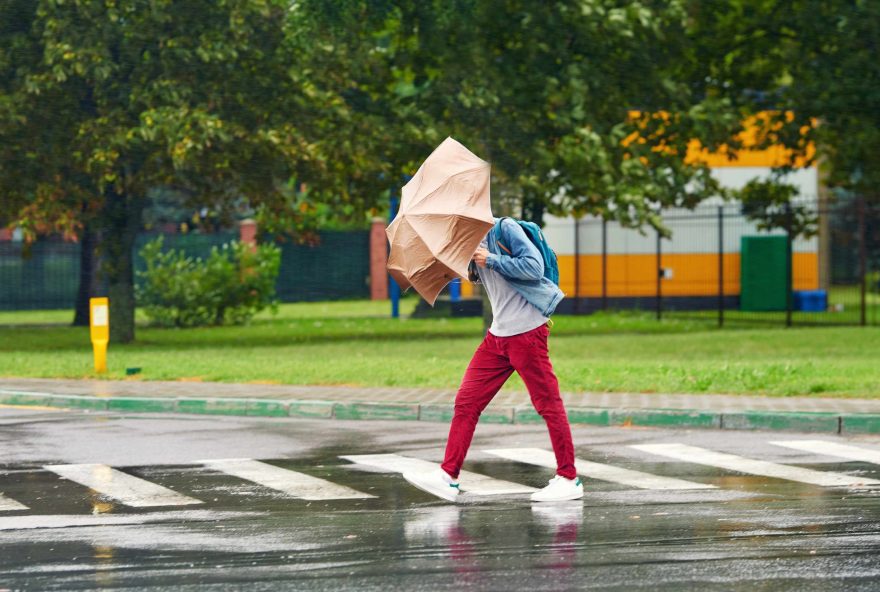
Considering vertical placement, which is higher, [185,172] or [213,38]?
[213,38]

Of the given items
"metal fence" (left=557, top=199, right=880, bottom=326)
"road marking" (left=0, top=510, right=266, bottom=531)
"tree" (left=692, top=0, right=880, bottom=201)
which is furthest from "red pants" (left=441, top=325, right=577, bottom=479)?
"metal fence" (left=557, top=199, right=880, bottom=326)

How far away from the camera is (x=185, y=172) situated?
2470 cm

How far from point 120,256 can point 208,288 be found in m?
6.35

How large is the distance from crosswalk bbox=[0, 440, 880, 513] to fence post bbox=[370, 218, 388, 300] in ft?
112

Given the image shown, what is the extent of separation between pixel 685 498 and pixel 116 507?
3.21 m

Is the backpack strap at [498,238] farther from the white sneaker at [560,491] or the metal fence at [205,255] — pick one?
the metal fence at [205,255]

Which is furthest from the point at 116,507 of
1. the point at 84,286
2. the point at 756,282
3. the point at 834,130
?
the point at 756,282

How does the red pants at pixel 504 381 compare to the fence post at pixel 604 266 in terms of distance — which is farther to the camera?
the fence post at pixel 604 266

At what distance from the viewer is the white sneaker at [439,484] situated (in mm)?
8359

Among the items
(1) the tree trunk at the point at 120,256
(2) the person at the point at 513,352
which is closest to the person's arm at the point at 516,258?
(2) the person at the point at 513,352

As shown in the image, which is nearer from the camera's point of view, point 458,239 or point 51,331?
point 458,239

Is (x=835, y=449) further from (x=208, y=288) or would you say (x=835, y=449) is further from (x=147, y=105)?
(x=208, y=288)

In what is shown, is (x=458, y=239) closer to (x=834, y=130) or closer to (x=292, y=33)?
(x=292, y=33)

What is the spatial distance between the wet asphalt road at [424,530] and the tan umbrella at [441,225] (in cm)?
131
